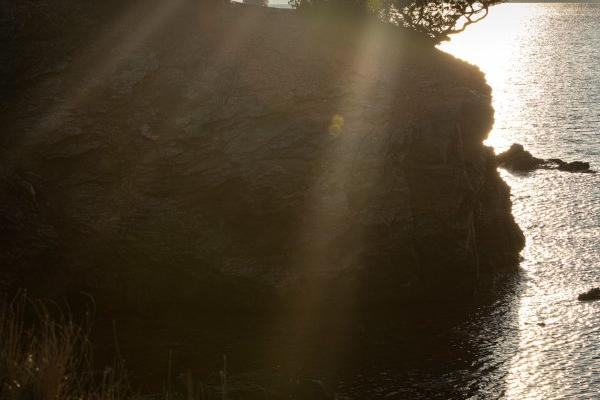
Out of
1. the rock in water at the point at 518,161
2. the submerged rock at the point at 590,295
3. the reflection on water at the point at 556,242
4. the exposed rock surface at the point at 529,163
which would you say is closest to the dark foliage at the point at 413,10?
the reflection on water at the point at 556,242

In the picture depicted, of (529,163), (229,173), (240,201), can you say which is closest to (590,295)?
(240,201)

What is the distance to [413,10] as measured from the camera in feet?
163

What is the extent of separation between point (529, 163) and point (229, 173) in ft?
133

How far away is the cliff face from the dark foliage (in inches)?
274

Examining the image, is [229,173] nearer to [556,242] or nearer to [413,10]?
[413,10]

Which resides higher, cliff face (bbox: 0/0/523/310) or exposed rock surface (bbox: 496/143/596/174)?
cliff face (bbox: 0/0/523/310)

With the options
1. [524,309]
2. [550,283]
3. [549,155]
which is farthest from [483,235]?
[549,155]

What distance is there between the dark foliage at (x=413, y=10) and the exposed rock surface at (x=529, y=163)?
22.1 m

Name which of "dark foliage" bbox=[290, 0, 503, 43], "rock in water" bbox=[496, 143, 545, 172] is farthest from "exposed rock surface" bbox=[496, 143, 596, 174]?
"dark foliage" bbox=[290, 0, 503, 43]

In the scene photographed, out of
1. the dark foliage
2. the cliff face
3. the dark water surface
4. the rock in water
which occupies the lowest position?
the rock in water

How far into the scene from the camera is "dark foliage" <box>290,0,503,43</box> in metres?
47.6

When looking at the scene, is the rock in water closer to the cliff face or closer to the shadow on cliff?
the cliff face

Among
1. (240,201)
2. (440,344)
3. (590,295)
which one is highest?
(240,201)

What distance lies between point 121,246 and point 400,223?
41.0ft
